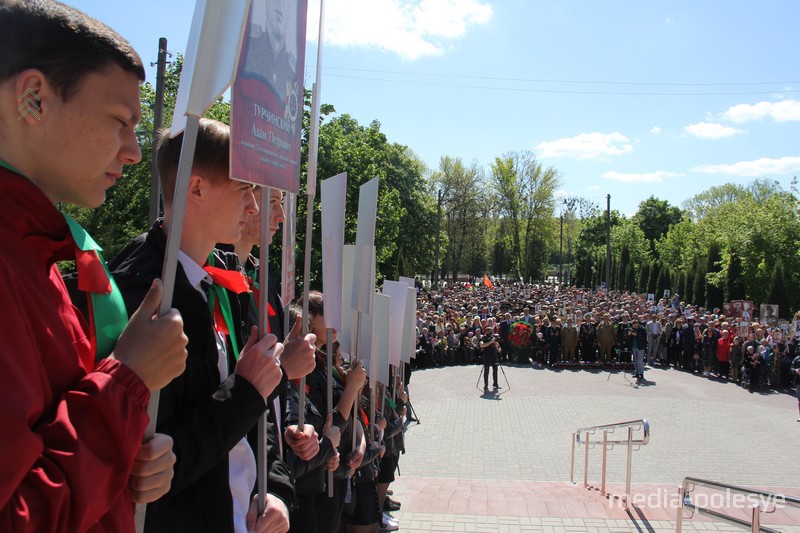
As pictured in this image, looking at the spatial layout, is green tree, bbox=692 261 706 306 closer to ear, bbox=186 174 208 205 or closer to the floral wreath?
the floral wreath

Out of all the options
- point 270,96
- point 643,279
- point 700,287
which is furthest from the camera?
point 643,279

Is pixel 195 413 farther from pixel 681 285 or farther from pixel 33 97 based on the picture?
pixel 681 285

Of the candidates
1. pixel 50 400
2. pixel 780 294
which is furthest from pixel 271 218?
pixel 780 294

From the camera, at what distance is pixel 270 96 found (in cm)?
177

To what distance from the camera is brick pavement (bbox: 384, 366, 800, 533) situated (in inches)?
264

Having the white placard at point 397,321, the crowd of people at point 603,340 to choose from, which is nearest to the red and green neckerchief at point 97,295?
the white placard at point 397,321

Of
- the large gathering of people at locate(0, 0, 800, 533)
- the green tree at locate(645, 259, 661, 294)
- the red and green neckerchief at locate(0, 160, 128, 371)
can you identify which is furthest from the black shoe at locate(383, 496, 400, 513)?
the green tree at locate(645, 259, 661, 294)

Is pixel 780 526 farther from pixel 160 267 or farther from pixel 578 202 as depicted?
pixel 578 202

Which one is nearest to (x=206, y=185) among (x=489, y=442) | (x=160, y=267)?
(x=160, y=267)

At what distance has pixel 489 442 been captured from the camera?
11.5 meters

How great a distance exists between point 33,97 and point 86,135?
0.11 m

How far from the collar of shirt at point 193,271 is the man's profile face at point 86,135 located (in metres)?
0.51

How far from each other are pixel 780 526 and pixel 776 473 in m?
3.94

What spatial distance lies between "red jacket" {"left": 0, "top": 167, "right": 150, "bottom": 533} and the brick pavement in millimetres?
5705
